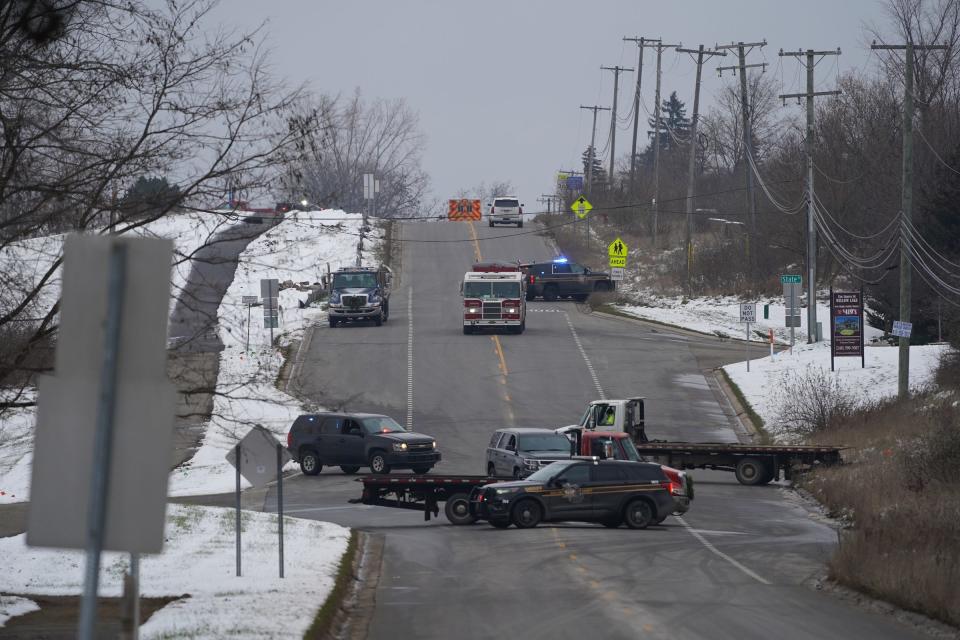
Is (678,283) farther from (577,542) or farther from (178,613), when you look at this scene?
(178,613)

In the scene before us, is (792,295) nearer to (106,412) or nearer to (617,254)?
(617,254)

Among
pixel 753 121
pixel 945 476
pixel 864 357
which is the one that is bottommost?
pixel 945 476

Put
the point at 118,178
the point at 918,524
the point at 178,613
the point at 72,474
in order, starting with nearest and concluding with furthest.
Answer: the point at 72,474, the point at 118,178, the point at 178,613, the point at 918,524

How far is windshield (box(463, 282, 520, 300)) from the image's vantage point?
51062mm

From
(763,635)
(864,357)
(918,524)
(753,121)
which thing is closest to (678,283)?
(864,357)

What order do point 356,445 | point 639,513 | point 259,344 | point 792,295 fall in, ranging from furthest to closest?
point 259,344, point 792,295, point 356,445, point 639,513

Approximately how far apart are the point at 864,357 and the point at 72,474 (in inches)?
1589

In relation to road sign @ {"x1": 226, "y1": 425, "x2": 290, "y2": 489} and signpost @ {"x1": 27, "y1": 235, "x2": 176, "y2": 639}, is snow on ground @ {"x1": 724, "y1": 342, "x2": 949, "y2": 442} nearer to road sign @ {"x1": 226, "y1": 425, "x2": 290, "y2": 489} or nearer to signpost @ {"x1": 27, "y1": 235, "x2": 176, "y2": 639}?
road sign @ {"x1": 226, "y1": 425, "x2": 290, "y2": 489}

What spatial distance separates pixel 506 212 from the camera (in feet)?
288

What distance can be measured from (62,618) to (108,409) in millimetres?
10342

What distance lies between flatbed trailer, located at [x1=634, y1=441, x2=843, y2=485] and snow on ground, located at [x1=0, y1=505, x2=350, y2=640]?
416 inches

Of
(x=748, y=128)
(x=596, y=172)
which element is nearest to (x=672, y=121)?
(x=596, y=172)

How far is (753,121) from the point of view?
108688 mm

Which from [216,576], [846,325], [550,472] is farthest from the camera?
[846,325]
